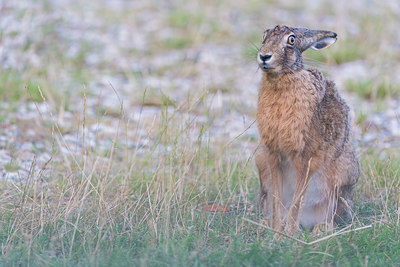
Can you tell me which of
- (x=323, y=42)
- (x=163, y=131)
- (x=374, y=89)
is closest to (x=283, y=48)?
(x=323, y=42)

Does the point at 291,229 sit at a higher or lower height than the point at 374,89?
lower

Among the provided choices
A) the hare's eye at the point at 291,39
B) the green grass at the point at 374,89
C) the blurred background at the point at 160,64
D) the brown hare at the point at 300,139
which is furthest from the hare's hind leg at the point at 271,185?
the green grass at the point at 374,89

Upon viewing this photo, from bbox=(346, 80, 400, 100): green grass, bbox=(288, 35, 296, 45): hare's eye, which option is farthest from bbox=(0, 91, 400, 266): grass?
bbox=(346, 80, 400, 100): green grass

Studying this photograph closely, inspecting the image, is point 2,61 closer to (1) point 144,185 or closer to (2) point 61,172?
(2) point 61,172

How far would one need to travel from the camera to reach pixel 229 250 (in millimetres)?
3859

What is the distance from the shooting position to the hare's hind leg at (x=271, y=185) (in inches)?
182

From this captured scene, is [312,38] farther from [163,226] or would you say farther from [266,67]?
[163,226]

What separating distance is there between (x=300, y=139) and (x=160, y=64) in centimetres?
568

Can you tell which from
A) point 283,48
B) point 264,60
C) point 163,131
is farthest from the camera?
point 163,131

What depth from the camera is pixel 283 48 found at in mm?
4332

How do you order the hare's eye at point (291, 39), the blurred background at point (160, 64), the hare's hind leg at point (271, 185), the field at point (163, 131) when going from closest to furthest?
1. the field at point (163, 131)
2. the hare's eye at point (291, 39)
3. the hare's hind leg at point (271, 185)
4. the blurred background at point (160, 64)

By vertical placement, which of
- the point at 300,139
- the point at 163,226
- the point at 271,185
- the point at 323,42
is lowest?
the point at 163,226

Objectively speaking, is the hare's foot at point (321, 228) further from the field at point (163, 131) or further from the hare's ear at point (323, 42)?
the hare's ear at point (323, 42)

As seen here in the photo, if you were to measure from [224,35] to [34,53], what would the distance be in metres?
3.37
